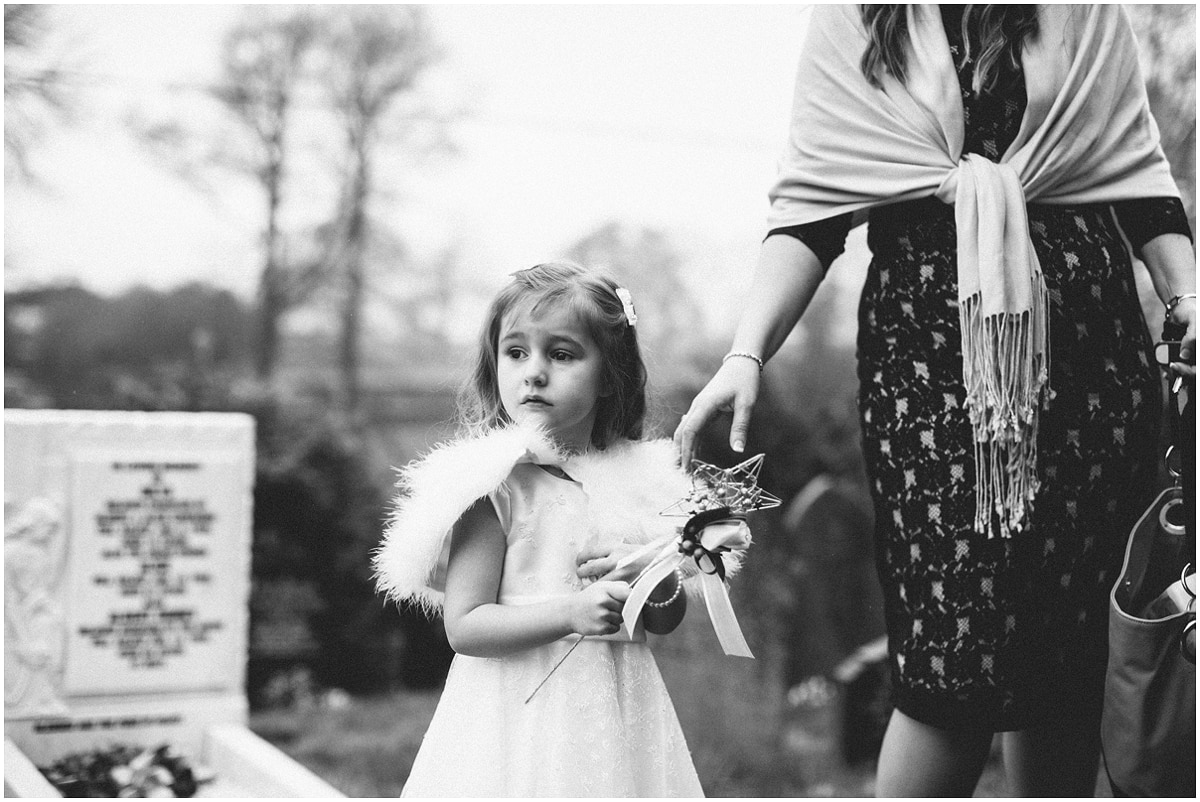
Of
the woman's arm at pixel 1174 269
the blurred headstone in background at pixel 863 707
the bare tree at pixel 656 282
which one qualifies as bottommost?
the blurred headstone in background at pixel 863 707

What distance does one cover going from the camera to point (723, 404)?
1943mm

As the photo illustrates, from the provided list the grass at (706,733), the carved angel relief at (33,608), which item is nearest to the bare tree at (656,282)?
the grass at (706,733)

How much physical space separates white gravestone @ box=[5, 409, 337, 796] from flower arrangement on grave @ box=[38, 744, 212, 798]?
151 mm

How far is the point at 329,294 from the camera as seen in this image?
675 cm

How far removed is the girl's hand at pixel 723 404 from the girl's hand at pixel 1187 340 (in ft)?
2.44

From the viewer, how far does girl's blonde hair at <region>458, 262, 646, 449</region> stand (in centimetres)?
204

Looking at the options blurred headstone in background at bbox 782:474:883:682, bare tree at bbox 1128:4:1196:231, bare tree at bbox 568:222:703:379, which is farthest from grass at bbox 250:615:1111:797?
bare tree at bbox 1128:4:1196:231

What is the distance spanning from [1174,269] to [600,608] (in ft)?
4.12

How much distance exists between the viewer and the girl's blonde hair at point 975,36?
2.16 meters

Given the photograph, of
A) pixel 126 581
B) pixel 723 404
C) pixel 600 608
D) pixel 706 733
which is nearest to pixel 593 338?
pixel 723 404

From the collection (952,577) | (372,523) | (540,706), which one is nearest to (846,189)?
(952,577)

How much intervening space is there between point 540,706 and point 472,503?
1.12 ft

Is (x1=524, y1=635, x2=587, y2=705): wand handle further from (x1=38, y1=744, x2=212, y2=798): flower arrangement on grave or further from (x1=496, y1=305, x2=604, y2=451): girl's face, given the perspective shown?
(x1=38, y1=744, x2=212, y2=798): flower arrangement on grave

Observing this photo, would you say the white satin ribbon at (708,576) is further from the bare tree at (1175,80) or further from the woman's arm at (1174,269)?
the bare tree at (1175,80)
